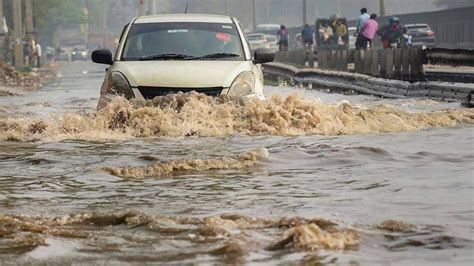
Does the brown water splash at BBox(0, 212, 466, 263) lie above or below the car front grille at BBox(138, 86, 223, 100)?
below

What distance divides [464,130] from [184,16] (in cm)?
403

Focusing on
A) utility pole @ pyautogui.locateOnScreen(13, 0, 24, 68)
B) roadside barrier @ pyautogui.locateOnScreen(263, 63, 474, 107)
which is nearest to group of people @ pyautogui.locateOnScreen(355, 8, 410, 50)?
roadside barrier @ pyautogui.locateOnScreen(263, 63, 474, 107)

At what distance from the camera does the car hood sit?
553 inches

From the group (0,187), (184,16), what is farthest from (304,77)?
(0,187)

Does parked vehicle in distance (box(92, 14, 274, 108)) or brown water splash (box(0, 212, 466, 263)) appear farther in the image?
parked vehicle in distance (box(92, 14, 274, 108))

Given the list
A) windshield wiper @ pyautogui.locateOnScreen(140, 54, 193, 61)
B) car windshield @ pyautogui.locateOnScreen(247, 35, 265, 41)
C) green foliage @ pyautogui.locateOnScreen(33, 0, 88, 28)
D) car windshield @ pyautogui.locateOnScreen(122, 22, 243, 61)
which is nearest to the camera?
windshield wiper @ pyautogui.locateOnScreen(140, 54, 193, 61)

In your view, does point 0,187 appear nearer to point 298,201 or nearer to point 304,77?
point 298,201

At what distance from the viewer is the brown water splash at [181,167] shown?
10.2 metres

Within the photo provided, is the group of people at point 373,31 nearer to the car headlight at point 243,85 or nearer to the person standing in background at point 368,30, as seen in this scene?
the person standing in background at point 368,30

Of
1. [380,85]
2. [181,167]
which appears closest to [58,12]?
[380,85]

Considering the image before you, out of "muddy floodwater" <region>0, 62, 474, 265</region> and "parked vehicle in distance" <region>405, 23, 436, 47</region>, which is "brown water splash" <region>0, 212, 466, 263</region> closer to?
"muddy floodwater" <region>0, 62, 474, 265</region>

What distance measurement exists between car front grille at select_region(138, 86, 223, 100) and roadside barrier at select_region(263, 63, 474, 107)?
21.6ft

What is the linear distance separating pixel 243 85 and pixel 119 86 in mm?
1467

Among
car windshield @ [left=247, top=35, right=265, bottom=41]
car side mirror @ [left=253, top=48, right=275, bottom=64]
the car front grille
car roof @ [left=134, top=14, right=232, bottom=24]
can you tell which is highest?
car roof @ [left=134, top=14, right=232, bottom=24]
